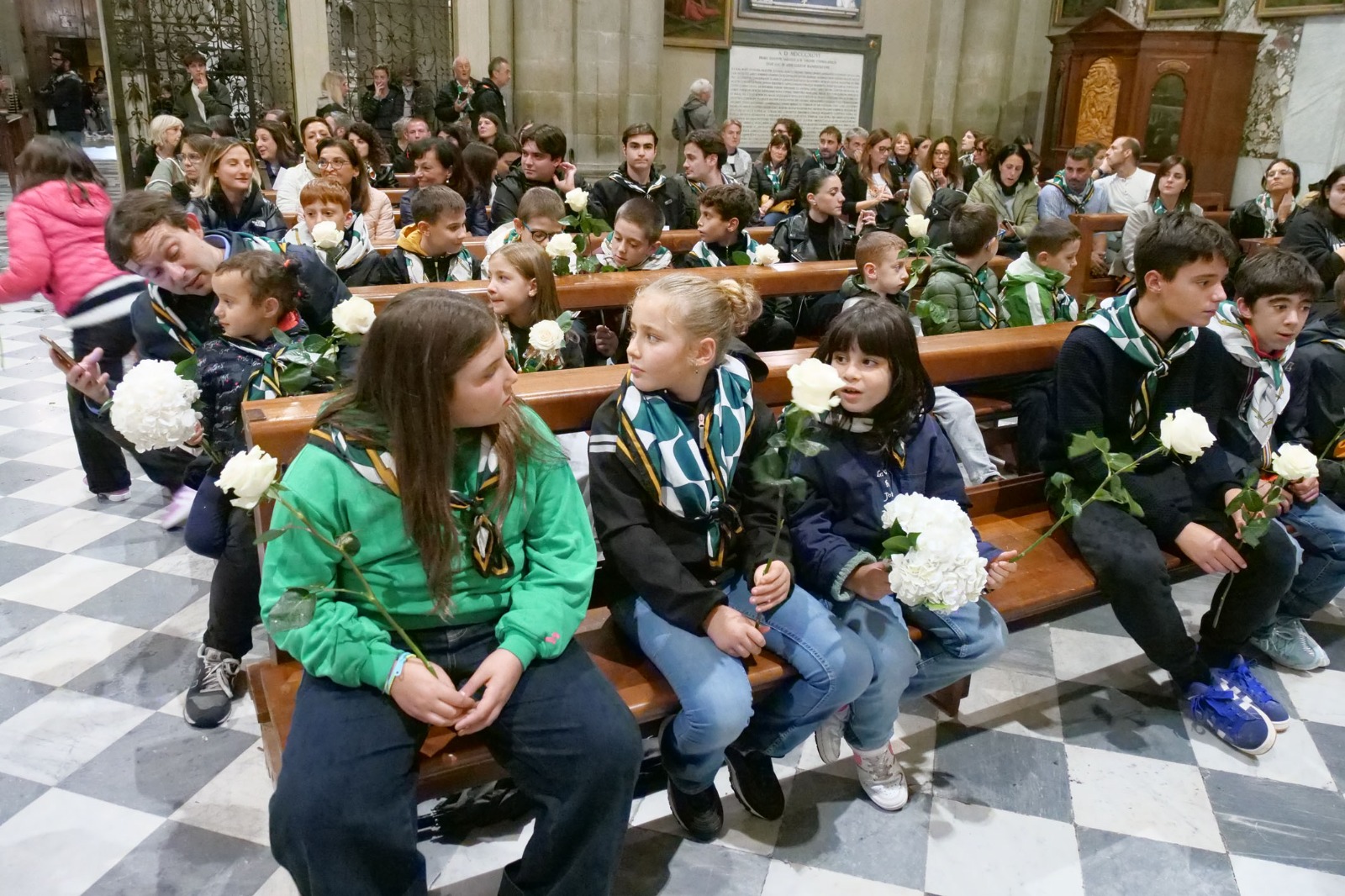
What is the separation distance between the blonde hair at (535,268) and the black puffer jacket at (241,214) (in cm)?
213

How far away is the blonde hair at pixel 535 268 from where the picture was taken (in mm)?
3271

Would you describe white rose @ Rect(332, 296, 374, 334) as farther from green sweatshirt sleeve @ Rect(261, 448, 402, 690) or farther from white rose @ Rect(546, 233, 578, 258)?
white rose @ Rect(546, 233, 578, 258)

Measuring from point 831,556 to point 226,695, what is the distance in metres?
1.73

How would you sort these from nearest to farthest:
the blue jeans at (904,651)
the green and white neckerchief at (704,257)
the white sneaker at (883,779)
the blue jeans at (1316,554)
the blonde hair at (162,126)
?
the blue jeans at (904,651), the white sneaker at (883,779), the blue jeans at (1316,554), the green and white neckerchief at (704,257), the blonde hair at (162,126)

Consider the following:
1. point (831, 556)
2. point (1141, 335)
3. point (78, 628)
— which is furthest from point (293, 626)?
point (1141, 335)

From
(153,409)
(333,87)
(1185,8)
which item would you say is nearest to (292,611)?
(153,409)

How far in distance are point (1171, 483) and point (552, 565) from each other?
6.25 feet

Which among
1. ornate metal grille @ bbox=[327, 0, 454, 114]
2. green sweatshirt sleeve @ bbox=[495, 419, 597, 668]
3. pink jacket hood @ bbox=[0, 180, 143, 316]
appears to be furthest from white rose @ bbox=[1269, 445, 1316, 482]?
ornate metal grille @ bbox=[327, 0, 454, 114]

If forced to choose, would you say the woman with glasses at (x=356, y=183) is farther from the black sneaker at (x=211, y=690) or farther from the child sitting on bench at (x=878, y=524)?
the child sitting on bench at (x=878, y=524)

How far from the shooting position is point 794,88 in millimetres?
13008

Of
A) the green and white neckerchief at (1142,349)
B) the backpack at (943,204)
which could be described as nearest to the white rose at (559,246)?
the green and white neckerchief at (1142,349)

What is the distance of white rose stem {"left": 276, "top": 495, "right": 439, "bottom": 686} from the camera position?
178 centimetres

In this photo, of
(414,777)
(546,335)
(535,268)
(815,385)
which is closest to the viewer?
(414,777)

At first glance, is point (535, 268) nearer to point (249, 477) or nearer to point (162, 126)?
point (249, 477)
